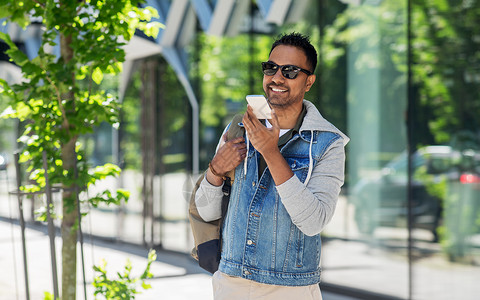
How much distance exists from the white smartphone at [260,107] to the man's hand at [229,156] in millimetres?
190

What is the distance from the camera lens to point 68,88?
12.1ft

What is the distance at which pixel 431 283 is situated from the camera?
244 inches

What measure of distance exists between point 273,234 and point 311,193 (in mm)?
244

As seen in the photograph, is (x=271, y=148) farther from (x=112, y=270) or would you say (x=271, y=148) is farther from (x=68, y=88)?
(x=112, y=270)

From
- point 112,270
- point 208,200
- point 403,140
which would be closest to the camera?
point 208,200

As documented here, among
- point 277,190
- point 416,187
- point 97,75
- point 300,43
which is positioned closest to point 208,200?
point 277,190

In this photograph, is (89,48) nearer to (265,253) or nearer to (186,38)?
(265,253)

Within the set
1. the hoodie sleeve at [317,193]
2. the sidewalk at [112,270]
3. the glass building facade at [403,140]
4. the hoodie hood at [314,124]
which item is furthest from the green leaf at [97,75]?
the glass building facade at [403,140]

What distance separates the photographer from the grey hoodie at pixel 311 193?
225cm

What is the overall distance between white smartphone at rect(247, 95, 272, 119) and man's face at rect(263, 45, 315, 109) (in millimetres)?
138

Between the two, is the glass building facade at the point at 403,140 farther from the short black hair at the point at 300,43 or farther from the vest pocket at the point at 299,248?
the vest pocket at the point at 299,248

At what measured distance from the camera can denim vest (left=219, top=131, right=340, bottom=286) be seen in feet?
7.93

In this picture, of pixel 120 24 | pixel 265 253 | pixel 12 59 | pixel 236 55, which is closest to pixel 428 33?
pixel 236 55

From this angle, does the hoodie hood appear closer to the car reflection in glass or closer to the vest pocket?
the vest pocket
